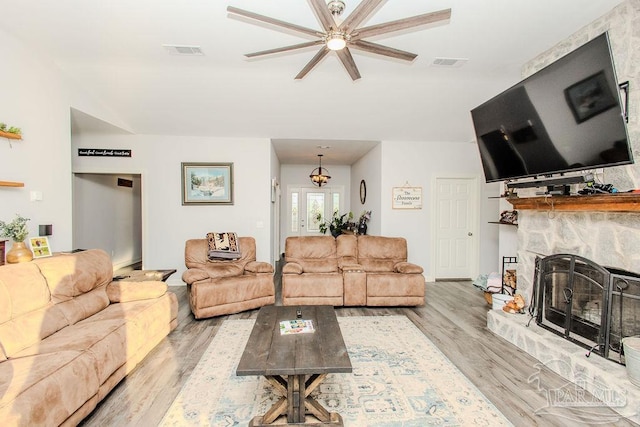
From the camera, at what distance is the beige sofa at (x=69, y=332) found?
150 cm

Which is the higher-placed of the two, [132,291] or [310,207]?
[310,207]

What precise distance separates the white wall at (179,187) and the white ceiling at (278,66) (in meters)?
0.27

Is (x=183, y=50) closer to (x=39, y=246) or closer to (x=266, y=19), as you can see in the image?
(x=266, y=19)

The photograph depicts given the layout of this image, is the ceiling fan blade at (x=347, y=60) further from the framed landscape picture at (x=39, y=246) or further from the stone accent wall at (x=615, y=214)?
the framed landscape picture at (x=39, y=246)

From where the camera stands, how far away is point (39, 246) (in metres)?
2.83

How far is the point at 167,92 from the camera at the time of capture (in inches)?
152

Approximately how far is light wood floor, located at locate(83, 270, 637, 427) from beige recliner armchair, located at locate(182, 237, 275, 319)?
15 cm

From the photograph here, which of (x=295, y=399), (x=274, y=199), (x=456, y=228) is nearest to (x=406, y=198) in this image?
(x=456, y=228)

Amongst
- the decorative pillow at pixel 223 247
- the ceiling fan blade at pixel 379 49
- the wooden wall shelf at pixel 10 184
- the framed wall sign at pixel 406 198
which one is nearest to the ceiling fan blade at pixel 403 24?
the ceiling fan blade at pixel 379 49

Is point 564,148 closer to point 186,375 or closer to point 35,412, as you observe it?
point 186,375

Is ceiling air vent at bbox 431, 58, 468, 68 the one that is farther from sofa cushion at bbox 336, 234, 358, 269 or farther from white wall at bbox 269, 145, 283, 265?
white wall at bbox 269, 145, 283, 265

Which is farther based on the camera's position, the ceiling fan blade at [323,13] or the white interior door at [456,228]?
the white interior door at [456,228]

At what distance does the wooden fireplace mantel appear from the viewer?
2033 mm

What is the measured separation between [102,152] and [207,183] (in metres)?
1.76
